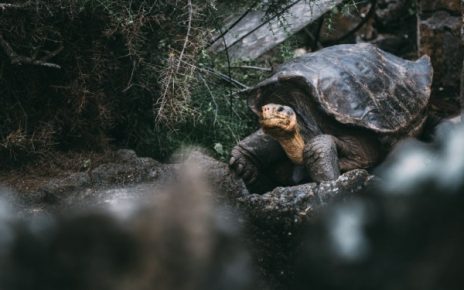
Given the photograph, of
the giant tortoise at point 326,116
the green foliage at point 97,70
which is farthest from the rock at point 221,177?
the green foliage at point 97,70

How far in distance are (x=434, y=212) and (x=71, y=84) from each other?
10.5ft

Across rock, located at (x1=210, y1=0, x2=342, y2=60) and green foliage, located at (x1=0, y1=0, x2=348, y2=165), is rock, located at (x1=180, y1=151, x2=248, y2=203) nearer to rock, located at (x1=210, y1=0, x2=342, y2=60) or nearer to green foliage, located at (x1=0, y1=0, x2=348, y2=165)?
green foliage, located at (x1=0, y1=0, x2=348, y2=165)

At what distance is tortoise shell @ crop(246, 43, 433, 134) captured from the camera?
415 centimetres

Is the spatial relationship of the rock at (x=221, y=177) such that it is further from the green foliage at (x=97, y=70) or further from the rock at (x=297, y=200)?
the rock at (x=297, y=200)

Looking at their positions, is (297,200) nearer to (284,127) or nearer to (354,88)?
(284,127)

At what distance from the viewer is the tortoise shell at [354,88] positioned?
13.6ft

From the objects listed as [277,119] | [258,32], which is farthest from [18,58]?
[258,32]

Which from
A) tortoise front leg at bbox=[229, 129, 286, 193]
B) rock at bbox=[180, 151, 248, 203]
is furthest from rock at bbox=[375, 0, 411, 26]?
rock at bbox=[180, 151, 248, 203]

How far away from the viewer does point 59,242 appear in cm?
117

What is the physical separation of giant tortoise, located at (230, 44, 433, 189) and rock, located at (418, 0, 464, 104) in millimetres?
1130

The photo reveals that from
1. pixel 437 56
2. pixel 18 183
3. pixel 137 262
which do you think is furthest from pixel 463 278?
pixel 437 56

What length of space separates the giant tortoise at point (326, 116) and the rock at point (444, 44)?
113 centimetres

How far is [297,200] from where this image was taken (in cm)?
279

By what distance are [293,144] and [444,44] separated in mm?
2103
